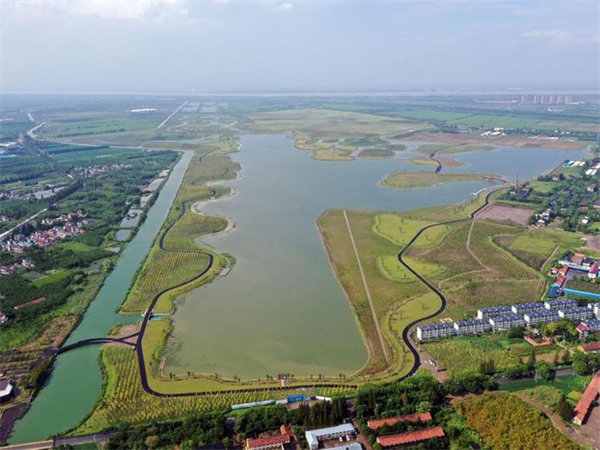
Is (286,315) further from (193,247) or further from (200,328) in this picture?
(193,247)

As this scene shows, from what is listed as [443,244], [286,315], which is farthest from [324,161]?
[286,315]

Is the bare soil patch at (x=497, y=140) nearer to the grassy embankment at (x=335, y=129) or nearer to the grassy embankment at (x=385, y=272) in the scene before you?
the grassy embankment at (x=335, y=129)

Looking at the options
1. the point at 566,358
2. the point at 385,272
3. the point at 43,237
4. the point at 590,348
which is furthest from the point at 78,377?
the point at 590,348

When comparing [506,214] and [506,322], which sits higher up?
[506,214]

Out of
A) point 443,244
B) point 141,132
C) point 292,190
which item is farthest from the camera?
point 141,132

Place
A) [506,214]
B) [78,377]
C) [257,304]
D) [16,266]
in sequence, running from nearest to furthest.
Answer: [78,377], [257,304], [16,266], [506,214]

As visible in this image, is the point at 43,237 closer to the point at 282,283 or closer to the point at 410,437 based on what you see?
the point at 282,283

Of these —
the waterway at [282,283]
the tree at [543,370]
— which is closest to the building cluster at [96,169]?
the waterway at [282,283]
